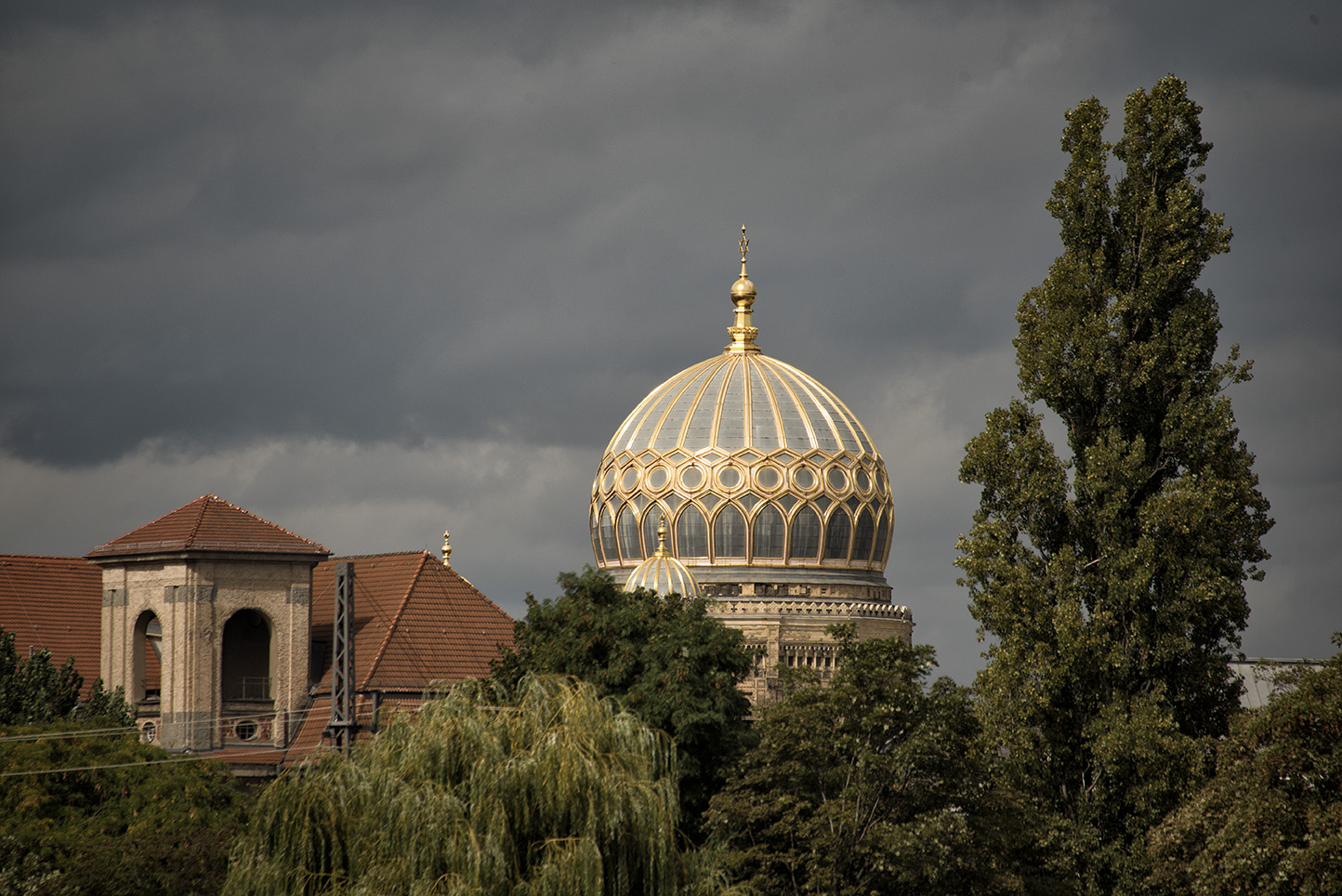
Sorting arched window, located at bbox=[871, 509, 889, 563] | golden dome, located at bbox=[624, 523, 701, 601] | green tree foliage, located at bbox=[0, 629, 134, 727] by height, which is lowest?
green tree foliage, located at bbox=[0, 629, 134, 727]

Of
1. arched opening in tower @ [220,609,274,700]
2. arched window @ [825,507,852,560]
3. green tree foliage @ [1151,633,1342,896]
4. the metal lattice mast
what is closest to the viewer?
green tree foliage @ [1151,633,1342,896]

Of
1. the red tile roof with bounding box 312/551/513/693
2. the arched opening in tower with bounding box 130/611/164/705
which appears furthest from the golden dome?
the arched opening in tower with bounding box 130/611/164/705

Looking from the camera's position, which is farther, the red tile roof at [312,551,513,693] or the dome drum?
the dome drum

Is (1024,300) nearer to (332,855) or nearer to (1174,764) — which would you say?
(1174,764)

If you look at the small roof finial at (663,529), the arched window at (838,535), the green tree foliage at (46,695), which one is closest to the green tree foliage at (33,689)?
the green tree foliage at (46,695)

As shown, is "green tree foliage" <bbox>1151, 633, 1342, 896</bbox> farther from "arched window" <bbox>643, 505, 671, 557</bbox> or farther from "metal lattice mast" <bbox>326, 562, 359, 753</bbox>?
"arched window" <bbox>643, 505, 671, 557</bbox>

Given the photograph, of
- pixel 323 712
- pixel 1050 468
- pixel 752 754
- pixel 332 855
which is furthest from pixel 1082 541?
pixel 323 712

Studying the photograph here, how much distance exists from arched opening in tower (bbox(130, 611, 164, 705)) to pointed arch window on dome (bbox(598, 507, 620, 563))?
1688cm

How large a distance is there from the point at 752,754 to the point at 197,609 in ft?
50.0

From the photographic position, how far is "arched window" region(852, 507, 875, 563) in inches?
2191

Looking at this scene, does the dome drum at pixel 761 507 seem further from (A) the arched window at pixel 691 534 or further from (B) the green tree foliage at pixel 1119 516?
(B) the green tree foliage at pixel 1119 516

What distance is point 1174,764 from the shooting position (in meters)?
25.9

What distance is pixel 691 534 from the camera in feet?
180

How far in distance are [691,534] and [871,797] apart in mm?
28305
